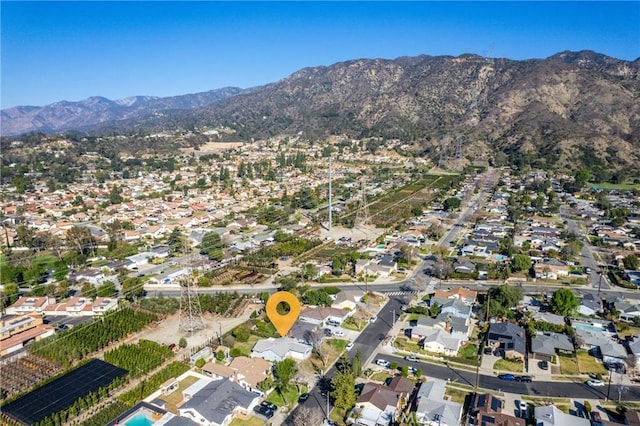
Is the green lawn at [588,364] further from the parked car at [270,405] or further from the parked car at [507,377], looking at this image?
the parked car at [270,405]

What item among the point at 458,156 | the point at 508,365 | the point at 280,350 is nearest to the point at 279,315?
the point at 280,350

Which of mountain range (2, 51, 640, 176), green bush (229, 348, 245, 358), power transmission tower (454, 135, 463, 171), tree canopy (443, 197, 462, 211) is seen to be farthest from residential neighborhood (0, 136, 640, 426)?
mountain range (2, 51, 640, 176)

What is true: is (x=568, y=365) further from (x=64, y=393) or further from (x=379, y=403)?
(x=64, y=393)

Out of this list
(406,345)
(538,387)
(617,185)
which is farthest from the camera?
(617,185)

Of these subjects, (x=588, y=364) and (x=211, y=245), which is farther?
(x=211, y=245)

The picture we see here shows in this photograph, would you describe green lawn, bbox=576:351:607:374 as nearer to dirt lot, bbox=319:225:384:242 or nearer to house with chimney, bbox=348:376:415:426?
house with chimney, bbox=348:376:415:426

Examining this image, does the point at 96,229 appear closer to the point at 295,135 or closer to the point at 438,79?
the point at 295,135

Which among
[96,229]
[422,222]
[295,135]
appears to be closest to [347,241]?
[422,222]
